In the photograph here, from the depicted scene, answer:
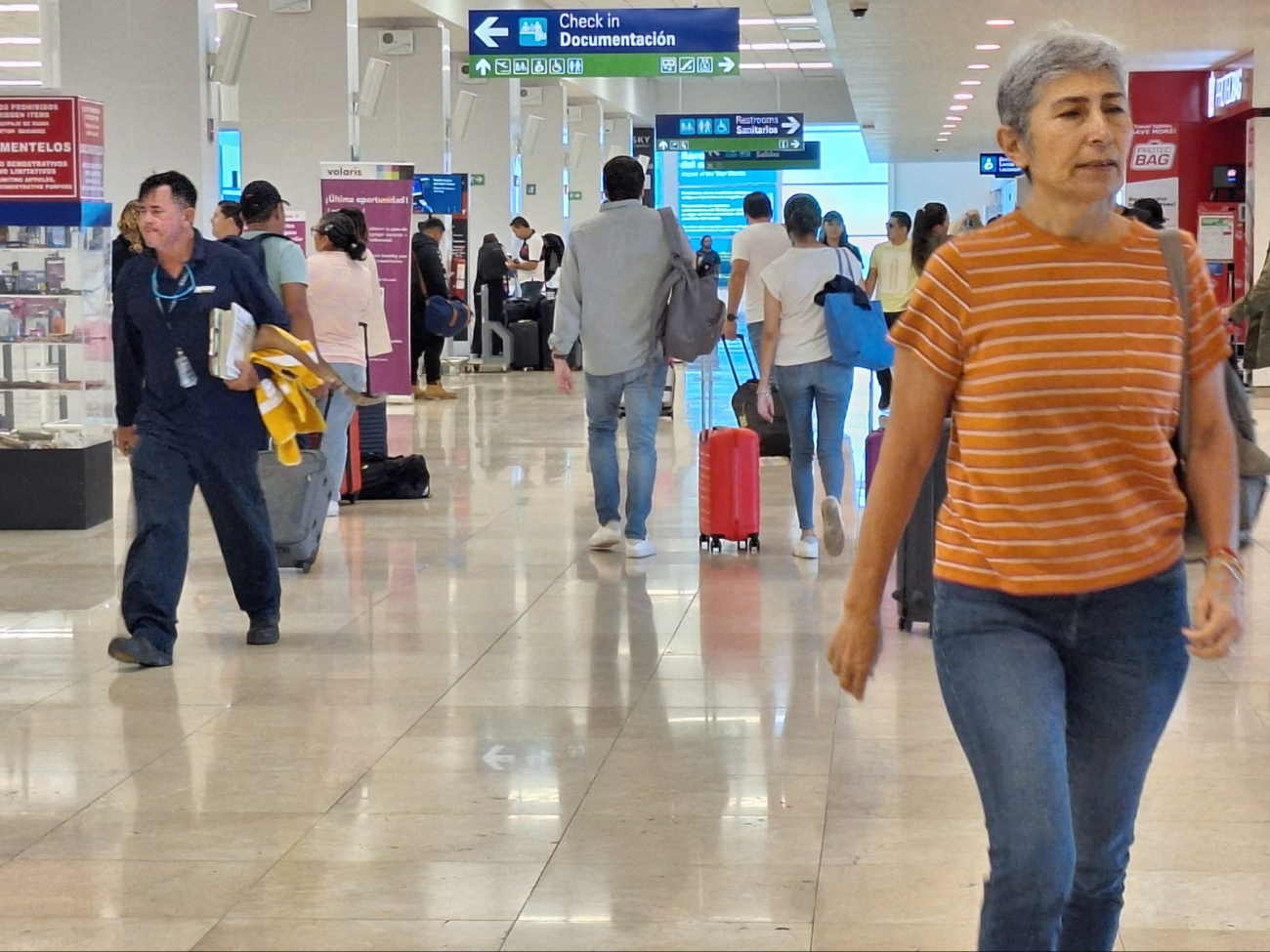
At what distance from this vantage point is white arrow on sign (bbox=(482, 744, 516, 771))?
185 inches

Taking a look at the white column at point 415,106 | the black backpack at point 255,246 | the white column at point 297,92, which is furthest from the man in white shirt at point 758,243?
the white column at point 415,106

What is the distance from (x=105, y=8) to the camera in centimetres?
1497

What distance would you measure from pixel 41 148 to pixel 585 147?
24.8 m

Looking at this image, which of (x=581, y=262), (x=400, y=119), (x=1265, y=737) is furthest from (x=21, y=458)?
(x=400, y=119)

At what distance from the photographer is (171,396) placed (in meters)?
5.87

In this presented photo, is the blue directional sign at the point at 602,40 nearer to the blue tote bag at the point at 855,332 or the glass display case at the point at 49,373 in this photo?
the glass display case at the point at 49,373

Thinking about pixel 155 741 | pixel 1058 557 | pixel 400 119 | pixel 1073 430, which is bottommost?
pixel 155 741

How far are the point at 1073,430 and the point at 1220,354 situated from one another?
1.02 ft

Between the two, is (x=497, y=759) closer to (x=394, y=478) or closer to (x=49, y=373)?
(x=49, y=373)

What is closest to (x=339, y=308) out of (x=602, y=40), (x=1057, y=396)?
(x=1057, y=396)

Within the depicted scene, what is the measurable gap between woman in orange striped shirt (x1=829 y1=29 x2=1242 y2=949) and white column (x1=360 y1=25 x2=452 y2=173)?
19.3 metres

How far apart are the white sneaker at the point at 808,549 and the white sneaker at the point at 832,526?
0.36m

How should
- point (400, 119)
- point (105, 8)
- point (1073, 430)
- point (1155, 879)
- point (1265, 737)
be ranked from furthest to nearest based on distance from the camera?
point (400, 119), point (105, 8), point (1265, 737), point (1155, 879), point (1073, 430)

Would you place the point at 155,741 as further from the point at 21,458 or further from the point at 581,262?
the point at 21,458
